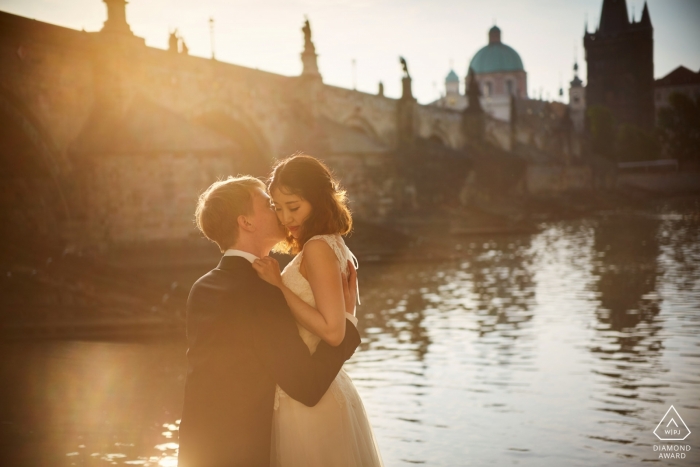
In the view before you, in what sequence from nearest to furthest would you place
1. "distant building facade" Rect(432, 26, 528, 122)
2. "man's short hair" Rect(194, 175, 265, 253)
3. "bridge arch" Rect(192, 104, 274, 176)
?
"man's short hair" Rect(194, 175, 265, 253)
"bridge arch" Rect(192, 104, 274, 176)
"distant building facade" Rect(432, 26, 528, 122)

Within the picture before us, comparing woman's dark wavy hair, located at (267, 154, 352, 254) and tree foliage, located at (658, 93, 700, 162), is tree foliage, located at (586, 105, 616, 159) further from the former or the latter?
woman's dark wavy hair, located at (267, 154, 352, 254)

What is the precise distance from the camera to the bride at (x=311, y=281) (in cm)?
298

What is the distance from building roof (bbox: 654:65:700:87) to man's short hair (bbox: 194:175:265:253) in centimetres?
9704

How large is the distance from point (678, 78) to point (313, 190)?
3859 inches

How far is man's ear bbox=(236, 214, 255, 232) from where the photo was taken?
3027 mm

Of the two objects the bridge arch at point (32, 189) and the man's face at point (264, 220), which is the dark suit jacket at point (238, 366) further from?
the bridge arch at point (32, 189)

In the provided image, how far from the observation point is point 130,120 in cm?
2231

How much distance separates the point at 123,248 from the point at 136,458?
1591 cm

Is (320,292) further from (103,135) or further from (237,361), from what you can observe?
(103,135)

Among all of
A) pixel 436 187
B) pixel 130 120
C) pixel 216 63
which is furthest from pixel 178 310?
pixel 436 187

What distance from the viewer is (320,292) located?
296 centimetres

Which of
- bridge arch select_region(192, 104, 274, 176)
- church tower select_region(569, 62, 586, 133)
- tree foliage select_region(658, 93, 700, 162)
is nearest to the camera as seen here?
bridge arch select_region(192, 104, 274, 176)

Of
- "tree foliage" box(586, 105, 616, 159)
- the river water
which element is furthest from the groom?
"tree foliage" box(586, 105, 616, 159)

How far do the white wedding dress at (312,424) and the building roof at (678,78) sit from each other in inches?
3817
